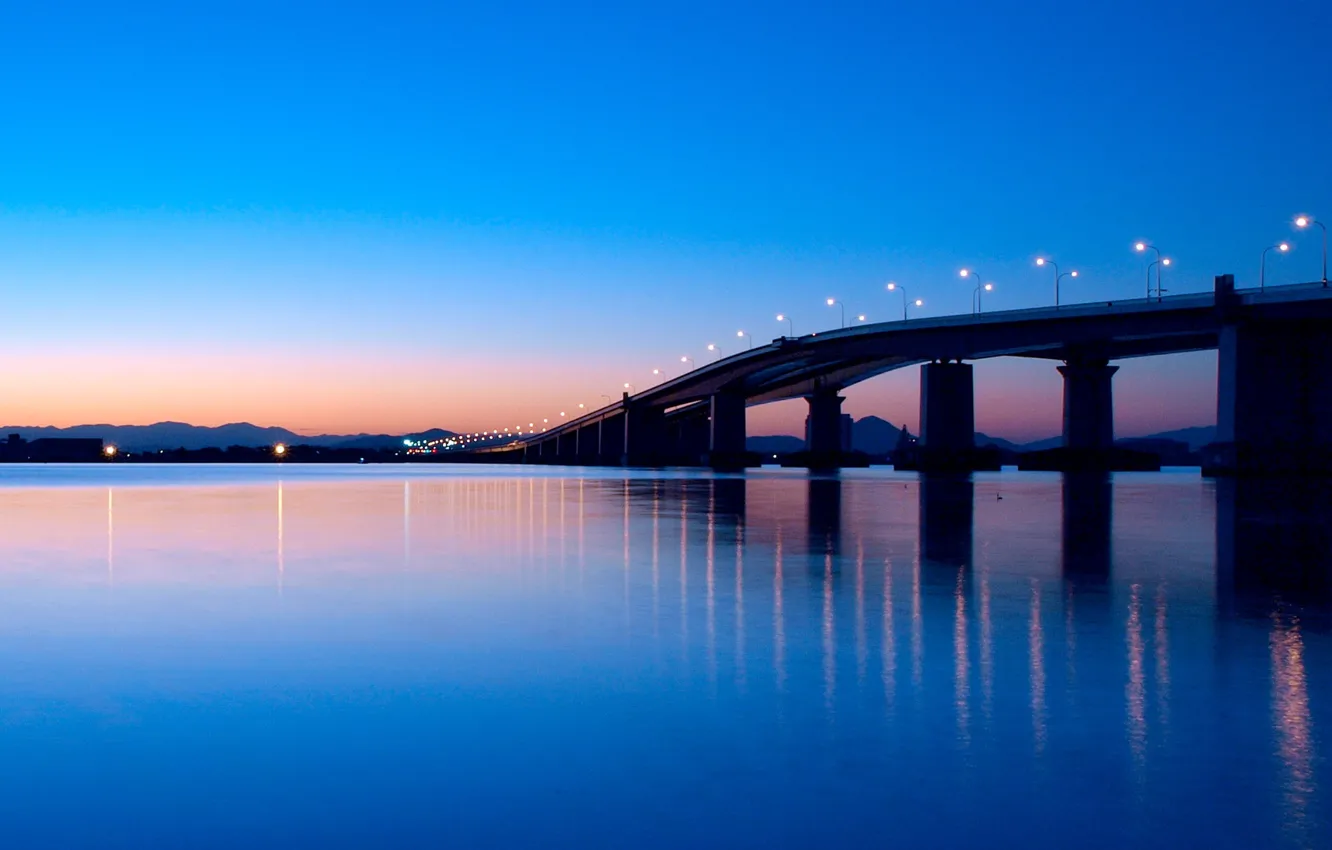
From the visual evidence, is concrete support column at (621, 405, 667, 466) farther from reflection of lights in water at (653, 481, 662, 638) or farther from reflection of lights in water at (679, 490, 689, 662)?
reflection of lights in water at (679, 490, 689, 662)

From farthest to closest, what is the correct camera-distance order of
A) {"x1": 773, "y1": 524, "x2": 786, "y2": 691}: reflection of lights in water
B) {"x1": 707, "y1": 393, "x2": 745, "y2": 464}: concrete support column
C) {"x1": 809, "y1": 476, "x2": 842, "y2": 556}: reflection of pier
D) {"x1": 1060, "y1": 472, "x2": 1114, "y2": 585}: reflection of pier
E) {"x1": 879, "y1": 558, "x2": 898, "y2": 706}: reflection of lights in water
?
{"x1": 707, "y1": 393, "x2": 745, "y2": 464}: concrete support column < {"x1": 809, "y1": 476, "x2": 842, "y2": 556}: reflection of pier < {"x1": 1060, "y1": 472, "x2": 1114, "y2": 585}: reflection of pier < {"x1": 773, "y1": 524, "x2": 786, "y2": 691}: reflection of lights in water < {"x1": 879, "y1": 558, "x2": 898, "y2": 706}: reflection of lights in water

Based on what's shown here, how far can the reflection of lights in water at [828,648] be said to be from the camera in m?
7.59

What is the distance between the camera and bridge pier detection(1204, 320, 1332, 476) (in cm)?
7200

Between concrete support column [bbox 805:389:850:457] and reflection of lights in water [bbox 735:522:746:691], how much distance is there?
402 feet

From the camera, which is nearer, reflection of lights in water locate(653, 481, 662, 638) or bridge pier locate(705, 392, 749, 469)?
reflection of lights in water locate(653, 481, 662, 638)

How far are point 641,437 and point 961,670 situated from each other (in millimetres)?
154756

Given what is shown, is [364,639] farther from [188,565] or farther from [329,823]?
[188,565]

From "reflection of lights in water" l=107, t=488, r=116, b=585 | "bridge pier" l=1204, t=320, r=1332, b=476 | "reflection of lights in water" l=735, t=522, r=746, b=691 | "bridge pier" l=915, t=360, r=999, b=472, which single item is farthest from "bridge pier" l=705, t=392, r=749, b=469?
"reflection of lights in water" l=735, t=522, r=746, b=691

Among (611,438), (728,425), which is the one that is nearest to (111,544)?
(728,425)

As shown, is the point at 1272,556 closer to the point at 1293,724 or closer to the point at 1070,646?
the point at 1070,646

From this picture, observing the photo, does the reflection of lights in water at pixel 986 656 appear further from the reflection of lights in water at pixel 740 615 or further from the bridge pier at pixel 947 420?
the bridge pier at pixel 947 420

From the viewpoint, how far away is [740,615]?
1139 cm

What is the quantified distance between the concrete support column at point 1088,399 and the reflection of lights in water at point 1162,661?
8646cm

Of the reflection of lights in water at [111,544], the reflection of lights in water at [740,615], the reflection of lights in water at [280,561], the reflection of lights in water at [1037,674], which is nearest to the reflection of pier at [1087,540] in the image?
the reflection of lights in water at [1037,674]
